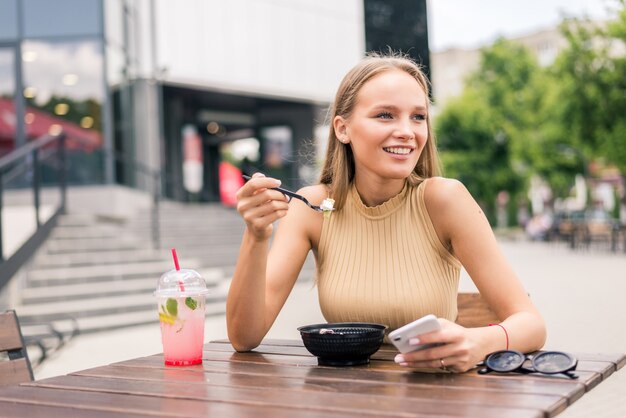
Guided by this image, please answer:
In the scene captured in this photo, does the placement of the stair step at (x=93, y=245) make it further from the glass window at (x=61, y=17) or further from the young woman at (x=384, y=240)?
the young woman at (x=384, y=240)

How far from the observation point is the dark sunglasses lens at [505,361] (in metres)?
1.79

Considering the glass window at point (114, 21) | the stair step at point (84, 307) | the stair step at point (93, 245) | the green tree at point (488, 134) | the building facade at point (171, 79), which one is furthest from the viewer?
the green tree at point (488, 134)

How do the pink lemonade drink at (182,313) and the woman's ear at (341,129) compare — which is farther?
the woman's ear at (341,129)

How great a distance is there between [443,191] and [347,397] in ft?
2.98

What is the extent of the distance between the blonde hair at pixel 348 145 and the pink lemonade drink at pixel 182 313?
66cm

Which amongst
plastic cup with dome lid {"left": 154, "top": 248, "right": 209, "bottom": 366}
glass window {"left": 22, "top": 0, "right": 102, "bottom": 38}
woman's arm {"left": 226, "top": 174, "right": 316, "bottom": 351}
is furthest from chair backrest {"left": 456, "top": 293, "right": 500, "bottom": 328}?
glass window {"left": 22, "top": 0, "right": 102, "bottom": 38}

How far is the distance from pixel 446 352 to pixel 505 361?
0.55 ft

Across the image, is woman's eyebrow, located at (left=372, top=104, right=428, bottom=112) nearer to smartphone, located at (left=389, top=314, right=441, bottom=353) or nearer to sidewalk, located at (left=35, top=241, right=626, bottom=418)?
smartphone, located at (left=389, top=314, right=441, bottom=353)

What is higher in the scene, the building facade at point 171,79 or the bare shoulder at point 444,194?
the building facade at point 171,79

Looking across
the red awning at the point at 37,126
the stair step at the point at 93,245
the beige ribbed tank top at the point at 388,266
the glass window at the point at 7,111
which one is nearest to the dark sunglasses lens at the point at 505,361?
the beige ribbed tank top at the point at 388,266

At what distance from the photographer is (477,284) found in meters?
2.25

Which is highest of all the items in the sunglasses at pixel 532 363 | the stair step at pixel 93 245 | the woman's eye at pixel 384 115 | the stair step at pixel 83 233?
the woman's eye at pixel 384 115

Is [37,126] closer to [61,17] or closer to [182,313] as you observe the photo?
[61,17]

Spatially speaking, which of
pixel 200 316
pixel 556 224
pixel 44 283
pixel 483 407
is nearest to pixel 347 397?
pixel 483 407
